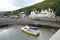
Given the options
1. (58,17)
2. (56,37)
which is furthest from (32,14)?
(56,37)

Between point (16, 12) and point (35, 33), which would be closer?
point (35, 33)

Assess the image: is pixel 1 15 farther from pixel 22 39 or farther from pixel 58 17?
pixel 22 39

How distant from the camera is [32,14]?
12706 cm

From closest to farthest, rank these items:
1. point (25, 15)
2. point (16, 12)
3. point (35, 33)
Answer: point (35, 33)
point (25, 15)
point (16, 12)

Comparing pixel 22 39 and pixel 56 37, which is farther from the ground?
pixel 56 37

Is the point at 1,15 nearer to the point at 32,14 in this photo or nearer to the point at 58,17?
the point at 32,14

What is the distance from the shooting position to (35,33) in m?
49.1

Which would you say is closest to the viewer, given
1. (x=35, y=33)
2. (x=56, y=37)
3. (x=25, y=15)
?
(x=56, y=37)

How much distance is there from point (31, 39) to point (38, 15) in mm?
87966

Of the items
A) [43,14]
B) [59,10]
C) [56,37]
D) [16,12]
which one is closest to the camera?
[56,37]

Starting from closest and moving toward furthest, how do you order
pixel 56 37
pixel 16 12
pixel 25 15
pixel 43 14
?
pixel 56 37, pixel 43 14, pixel 25 15, pixel 16 12

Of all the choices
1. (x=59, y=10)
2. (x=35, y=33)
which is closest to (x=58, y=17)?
(x=59, y=10)

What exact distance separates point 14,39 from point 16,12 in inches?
4315

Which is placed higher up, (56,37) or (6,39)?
(56,37)
